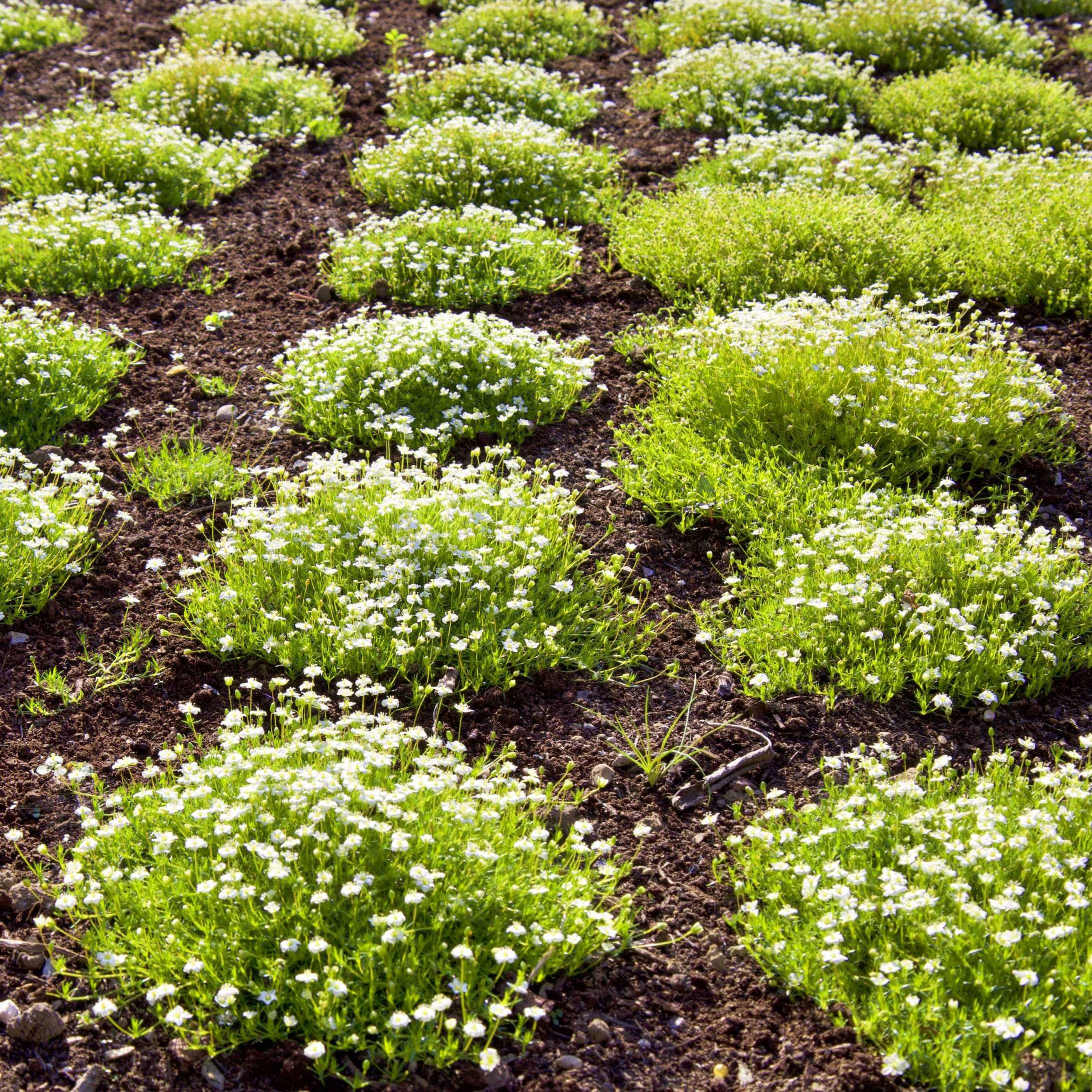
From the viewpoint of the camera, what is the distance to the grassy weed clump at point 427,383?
7.22m

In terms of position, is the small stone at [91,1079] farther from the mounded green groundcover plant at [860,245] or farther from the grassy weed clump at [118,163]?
the grassy weed clump at [118,163]

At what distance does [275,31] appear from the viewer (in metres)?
13.4

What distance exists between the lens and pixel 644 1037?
4.09 meters

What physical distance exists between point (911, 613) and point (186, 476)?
418 centimetres

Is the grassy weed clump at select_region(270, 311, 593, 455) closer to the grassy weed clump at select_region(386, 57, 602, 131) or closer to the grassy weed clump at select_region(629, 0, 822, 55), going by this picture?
the grassy weed clump at select_region(386, 57, 602, 131)

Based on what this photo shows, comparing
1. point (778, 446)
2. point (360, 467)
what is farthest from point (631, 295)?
point (360, 467)

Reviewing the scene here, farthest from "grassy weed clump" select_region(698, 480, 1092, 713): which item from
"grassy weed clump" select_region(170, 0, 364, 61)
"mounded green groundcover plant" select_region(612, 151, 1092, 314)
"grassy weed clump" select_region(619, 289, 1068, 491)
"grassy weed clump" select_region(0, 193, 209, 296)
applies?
"grassy weed clump" select_region(170, 0, 364, 61)

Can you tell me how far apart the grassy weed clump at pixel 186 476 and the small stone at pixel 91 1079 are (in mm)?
3512

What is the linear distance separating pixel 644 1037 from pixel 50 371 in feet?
18.8

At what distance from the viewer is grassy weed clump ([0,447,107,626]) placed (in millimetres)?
5871

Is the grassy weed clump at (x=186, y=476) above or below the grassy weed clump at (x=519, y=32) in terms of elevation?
below

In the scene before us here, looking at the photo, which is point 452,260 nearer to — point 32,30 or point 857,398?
point 857,398

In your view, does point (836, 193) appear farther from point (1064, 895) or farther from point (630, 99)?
point (1064, 895)

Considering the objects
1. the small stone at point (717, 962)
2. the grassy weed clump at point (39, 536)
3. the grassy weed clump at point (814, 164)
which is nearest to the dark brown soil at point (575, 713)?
the small stone at point (717, 962)
